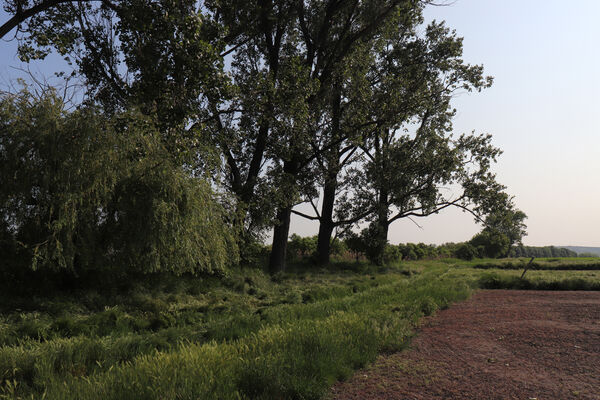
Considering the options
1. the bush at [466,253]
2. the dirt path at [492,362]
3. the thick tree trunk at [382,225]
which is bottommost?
the dirt path at [492,362]

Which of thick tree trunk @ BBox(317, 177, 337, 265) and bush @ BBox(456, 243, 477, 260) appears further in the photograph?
bush @ BBox(456, 243, 477, 260)

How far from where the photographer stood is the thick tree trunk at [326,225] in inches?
859

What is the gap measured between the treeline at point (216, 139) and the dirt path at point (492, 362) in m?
6.79

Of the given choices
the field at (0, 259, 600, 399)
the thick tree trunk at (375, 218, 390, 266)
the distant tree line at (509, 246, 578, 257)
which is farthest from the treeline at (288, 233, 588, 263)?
the distant tree line at (509, 246, 578, 257)

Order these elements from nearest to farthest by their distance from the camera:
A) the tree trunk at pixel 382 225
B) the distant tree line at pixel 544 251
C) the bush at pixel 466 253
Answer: the tree trunk at pixel 382 225 < the bush at pixel 466 253 < the distant tree line at pixel 544 251

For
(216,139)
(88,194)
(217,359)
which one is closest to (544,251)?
(216,139)


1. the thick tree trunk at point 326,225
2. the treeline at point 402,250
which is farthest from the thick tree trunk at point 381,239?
the thick tree trunk at point 326,225

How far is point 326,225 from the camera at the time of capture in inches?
879

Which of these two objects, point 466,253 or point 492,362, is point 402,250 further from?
point 492,362

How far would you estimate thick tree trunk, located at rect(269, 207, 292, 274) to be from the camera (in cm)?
1752

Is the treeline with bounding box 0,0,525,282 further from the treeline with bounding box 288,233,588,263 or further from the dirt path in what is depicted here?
the dirt path

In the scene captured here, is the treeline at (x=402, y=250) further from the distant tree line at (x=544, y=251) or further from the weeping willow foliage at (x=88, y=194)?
the distant tree line at (x=544, y=251)

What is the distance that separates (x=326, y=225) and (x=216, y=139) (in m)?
10.4

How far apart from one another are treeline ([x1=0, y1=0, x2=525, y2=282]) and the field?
1043 mm
